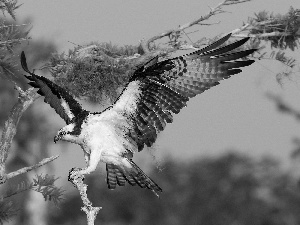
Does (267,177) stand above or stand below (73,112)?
above

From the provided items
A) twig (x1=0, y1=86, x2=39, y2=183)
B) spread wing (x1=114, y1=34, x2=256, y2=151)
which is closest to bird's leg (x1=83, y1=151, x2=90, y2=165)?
spread wing (x1=114, y1=34, x2=256, y2=151)

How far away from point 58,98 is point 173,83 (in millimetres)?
1255

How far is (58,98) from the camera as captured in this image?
6820 mm

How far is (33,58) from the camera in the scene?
44.8 ft

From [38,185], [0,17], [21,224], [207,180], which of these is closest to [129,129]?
[38,185]

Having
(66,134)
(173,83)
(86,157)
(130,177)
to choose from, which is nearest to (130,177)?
(130,177)

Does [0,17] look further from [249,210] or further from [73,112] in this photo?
[249,210]

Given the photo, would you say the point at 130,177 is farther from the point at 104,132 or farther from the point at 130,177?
the point at 104,132

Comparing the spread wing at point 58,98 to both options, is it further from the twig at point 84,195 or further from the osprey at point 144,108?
the twig at point 84,195

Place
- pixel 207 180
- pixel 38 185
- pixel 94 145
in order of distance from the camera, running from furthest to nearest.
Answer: pixel 207 180
pixel 38 185
pixel 94 145

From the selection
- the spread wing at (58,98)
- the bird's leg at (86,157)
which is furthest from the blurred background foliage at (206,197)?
the bird's leg at (86,157)

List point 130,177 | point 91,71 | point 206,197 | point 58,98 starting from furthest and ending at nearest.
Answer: point 206,197 < point 91,71 < point 58,98 < point 130,177

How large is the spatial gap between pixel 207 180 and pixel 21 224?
14633mm

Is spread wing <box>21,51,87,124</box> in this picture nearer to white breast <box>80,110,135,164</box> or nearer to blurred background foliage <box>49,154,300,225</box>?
white breast <box>80,110,135,164</box>
